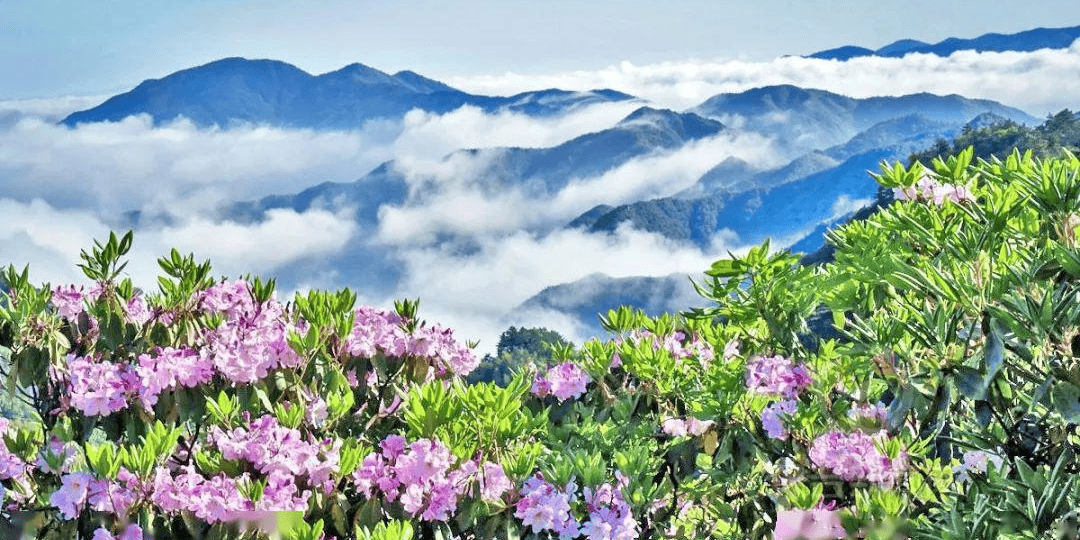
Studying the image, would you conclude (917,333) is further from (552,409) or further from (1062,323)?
(552,409)

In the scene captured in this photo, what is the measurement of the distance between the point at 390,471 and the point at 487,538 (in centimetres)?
39

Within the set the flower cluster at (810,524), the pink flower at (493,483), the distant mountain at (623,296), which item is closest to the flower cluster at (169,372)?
the pink flower at (493,483)

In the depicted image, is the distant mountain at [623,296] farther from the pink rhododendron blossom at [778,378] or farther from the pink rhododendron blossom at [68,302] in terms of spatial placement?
the pink rhododendron blossom at [778,378]

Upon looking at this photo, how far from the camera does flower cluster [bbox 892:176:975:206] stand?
3627mm

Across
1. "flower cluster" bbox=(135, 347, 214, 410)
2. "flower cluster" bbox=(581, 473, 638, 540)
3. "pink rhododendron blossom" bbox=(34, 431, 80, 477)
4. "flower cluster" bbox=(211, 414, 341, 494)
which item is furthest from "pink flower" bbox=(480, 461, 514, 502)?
"pink rhododendron blossom" bbox=(34, 431, 80, 477)

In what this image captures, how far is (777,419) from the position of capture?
10.9 ft

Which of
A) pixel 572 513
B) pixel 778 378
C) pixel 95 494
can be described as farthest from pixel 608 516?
pixel 95 494

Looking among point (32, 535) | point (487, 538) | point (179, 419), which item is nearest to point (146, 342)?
point (179, 419)

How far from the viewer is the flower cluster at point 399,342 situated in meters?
3.81

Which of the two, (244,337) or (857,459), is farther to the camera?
(244,337)

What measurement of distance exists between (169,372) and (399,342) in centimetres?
87

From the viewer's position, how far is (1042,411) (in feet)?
9.04

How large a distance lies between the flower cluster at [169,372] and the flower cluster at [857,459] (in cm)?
219

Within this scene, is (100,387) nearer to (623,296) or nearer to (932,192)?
(932,192)
